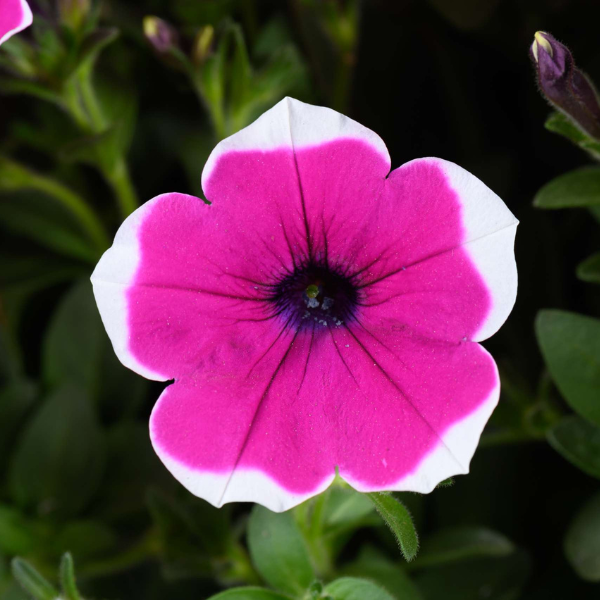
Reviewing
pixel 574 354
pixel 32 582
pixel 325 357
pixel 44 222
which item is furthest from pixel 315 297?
pixel 44 222

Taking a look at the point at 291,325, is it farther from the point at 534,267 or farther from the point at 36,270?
the point at 36,270

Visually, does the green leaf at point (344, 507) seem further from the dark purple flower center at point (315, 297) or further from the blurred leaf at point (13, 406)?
the blurred leaf at point (13, 406)

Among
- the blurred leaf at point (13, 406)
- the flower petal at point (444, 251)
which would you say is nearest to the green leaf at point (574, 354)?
the flower petal at point (444, 251)

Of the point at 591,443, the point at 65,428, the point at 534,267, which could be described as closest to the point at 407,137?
the point at 534,267

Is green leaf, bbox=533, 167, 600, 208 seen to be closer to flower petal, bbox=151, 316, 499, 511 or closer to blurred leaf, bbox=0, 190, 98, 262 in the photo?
flower petal, bbox=151, 316, 499, 511

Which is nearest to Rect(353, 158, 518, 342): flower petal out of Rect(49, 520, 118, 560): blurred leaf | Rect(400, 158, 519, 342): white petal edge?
Rect(400, 158, 519, 342): white petal edge
